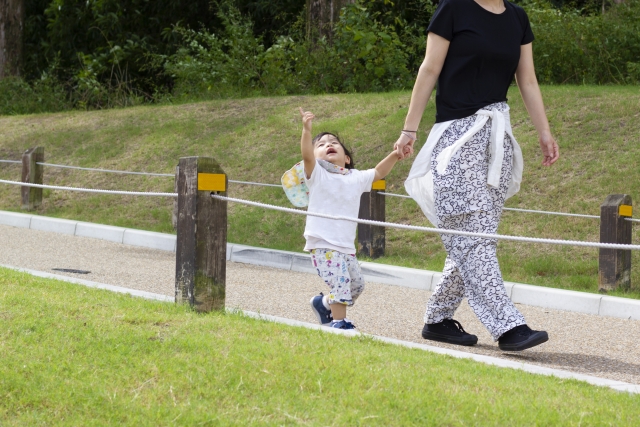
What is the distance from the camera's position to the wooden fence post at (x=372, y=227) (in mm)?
10164

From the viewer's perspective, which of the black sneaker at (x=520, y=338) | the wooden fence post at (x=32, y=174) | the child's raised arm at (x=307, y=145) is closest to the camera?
the black sneaker at (x=520, y=338)

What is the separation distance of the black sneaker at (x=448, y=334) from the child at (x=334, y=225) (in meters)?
0.51

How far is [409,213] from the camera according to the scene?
444 inches

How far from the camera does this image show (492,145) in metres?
5.29

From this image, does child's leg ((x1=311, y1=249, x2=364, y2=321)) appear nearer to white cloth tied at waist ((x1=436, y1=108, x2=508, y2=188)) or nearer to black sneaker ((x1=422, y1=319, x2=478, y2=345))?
black sneaker ((x1=422, y1=319, x2=478, y2=345))

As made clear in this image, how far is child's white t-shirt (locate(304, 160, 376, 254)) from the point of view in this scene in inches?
229

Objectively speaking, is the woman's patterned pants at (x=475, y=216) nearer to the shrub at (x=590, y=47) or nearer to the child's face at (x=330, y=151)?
the child's face at (x=330, y=151)

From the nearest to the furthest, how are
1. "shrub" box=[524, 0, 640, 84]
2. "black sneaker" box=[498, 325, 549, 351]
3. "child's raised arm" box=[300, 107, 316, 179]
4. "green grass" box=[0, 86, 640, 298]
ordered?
1. "black sneaker" box=[498, 325, 549, 351]
2. "child's raised arm" box=[300, 107, 316, 179]
3. "green grass" box=[0, 86, 640, 298]
4. "shrub" box=[524, 0, 640, 84]

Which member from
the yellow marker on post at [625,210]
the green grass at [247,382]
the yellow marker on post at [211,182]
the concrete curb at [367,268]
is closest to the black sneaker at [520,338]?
the green grass at [247,382]

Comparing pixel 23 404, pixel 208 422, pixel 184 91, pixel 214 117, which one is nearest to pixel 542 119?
pixel 208 422

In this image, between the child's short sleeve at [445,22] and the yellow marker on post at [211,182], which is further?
the yellow marker on post at [211,182]

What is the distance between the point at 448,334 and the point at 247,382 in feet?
6.10

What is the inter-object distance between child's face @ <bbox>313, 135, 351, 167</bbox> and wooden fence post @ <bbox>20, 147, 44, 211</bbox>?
8.98 m

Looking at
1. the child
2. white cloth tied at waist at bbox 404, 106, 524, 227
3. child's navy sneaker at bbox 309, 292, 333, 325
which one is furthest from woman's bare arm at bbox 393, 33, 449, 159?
child's navy sneaker at bbox 309, 292, 333, 325
